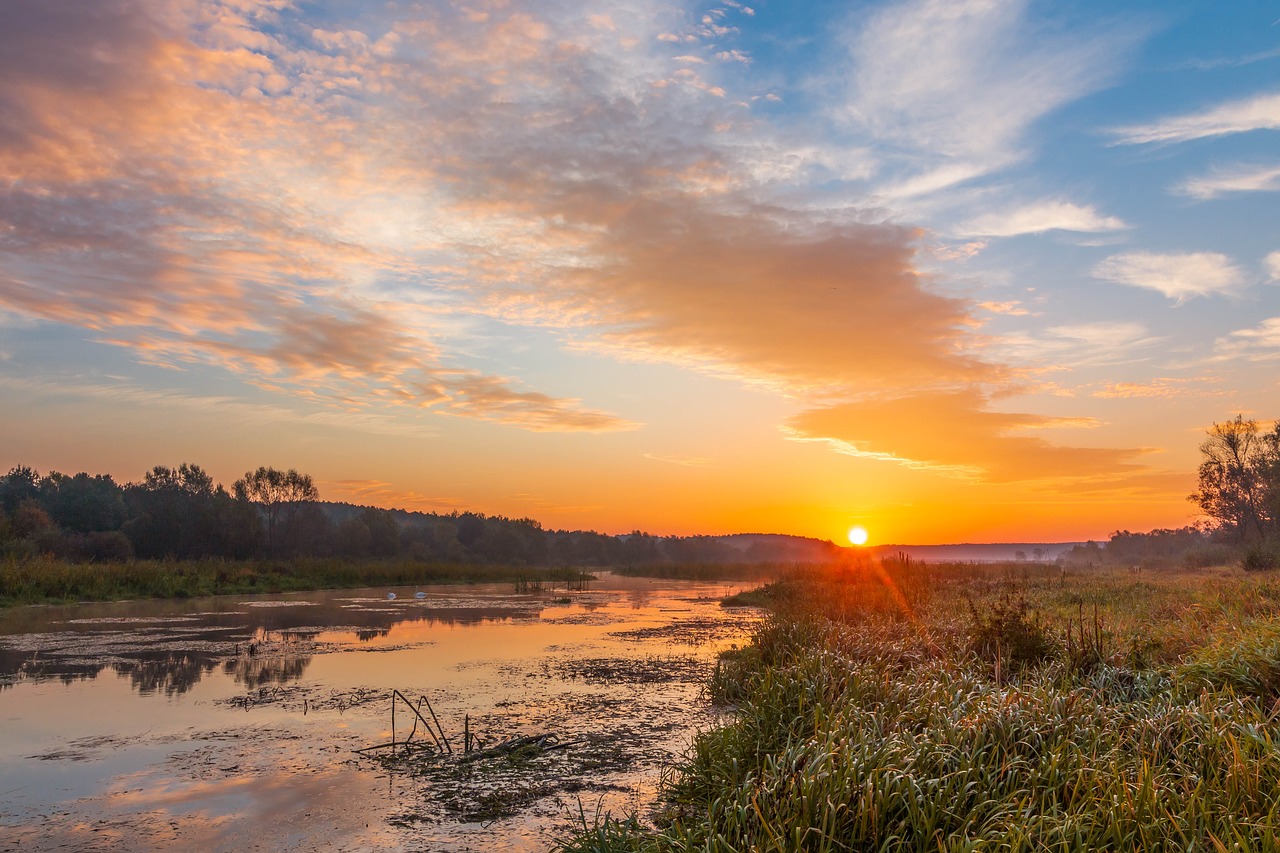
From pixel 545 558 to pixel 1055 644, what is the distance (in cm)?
8325

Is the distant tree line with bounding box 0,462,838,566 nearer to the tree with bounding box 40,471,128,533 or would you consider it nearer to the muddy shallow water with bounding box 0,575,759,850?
the tree with bounding box 40,471,128,533

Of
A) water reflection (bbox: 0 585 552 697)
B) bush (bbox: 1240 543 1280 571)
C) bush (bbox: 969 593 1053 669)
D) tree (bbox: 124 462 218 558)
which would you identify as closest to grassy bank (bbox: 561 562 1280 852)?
bush (bbox: 969 593 1053 669)

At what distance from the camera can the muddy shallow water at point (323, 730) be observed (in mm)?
7195

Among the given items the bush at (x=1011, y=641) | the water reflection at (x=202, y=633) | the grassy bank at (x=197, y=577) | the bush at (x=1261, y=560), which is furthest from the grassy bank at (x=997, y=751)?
the grassy bank at (x=197, y=577)

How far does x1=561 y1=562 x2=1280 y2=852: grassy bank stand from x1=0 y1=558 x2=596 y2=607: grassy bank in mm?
29694

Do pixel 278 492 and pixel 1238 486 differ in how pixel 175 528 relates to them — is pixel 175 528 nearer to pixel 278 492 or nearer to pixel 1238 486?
pixel 278 492

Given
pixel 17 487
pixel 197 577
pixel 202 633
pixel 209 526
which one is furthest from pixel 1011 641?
pixel 17 487

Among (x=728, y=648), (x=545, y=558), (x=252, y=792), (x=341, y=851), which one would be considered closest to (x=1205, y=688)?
(x=341, y=851)

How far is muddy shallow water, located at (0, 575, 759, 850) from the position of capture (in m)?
7.20

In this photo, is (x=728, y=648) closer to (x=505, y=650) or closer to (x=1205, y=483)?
(x=505, y=650)

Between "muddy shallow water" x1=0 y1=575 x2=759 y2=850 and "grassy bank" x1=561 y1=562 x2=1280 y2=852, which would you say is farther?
"muddy shallow water" x1=0 y1=575 x2=759 y2=850

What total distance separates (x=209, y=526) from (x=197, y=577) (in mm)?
25630

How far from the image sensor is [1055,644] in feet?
34.2

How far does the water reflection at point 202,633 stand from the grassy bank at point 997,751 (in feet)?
34.9
